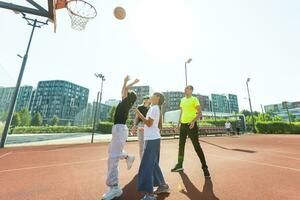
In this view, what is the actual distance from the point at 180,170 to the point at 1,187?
406 cm

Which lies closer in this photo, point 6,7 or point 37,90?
point 6,7

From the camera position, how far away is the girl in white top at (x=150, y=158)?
9.50 feet

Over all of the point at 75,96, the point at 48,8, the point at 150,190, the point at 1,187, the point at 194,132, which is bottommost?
the point at 1,187

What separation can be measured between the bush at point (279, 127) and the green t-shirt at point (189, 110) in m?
33.7

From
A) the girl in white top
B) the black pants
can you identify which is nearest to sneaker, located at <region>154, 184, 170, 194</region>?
the girl in white top

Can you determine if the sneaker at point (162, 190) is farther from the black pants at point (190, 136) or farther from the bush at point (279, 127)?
the bush at point (279, 127)

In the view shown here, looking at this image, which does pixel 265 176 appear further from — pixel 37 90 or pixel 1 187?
pixel 37 90

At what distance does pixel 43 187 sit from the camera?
3766 millimetres

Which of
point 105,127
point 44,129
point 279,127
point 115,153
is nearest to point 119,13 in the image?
point 115,153

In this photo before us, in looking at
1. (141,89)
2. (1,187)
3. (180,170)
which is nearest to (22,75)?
(1,187)

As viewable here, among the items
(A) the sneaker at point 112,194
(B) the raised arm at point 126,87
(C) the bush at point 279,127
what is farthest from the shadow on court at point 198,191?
(C) the bush at point 279,127

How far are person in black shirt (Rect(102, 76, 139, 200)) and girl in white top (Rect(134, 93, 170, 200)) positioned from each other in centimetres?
36

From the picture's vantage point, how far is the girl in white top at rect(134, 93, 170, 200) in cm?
289

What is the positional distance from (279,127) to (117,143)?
36.6 meters
